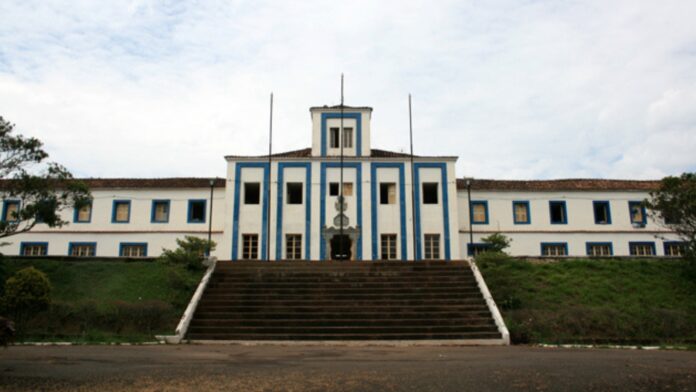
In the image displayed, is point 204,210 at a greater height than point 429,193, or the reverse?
point 429,193

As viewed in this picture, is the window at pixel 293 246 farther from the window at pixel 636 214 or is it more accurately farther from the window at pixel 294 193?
the window at pixel 636 214

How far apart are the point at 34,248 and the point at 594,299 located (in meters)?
26.1

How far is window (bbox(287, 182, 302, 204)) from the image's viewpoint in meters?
28.3

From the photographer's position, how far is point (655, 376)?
908 cm

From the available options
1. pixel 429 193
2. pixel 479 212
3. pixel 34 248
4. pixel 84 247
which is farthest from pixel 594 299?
pixel 34 248

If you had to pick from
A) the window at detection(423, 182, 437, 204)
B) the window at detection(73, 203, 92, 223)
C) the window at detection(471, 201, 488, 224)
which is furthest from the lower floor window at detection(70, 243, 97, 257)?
the window at detection(471, 201, 488, 224)

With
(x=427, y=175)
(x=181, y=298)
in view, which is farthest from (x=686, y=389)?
(x=427, y=175)

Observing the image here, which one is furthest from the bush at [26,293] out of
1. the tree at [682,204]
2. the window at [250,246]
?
the tree at [682,204]

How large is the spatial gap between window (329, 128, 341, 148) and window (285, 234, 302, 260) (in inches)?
196

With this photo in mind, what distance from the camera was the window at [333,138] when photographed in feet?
95.2

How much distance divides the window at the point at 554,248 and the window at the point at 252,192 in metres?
14.7

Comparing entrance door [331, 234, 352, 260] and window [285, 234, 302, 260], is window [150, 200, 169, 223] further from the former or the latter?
entrance door [331, 234, 352, 260]

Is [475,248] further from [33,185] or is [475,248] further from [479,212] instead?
[33,185]

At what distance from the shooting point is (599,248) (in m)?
29.7
